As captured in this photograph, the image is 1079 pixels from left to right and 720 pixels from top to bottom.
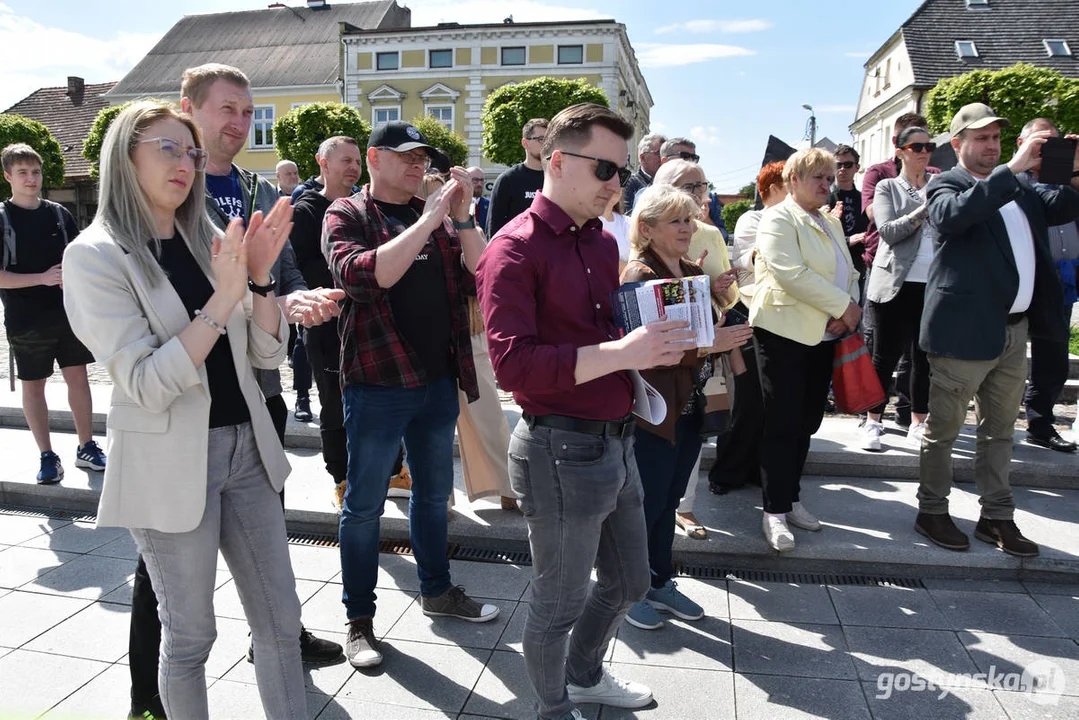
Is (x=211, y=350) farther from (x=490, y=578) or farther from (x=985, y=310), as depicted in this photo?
(x=985, y=310)

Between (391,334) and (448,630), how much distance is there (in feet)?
4.70

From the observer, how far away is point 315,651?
3184 millimetres

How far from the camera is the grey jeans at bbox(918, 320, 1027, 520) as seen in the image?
13.1ft

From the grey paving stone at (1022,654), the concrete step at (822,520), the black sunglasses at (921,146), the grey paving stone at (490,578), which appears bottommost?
the grey paving stone at (490,578)

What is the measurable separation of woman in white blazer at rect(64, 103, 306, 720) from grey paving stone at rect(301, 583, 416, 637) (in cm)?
125

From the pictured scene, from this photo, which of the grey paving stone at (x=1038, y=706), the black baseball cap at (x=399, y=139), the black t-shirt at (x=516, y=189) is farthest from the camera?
the black t-shirt at (x=516, y=189)

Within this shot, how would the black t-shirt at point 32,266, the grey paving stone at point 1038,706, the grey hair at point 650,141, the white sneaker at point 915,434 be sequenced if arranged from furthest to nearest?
1. the grey hair at point 650,141
2. the white sneaker at point 915,434
3. the black t-shirt at point 32,266
4. the grey paving stone at point 1038,706

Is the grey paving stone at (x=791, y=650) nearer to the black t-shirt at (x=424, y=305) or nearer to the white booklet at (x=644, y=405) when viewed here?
the white booklet at (x=644, y=405)

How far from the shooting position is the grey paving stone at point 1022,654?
3068 mm

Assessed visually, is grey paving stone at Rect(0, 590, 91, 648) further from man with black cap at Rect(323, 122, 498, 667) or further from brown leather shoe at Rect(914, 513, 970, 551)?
brown leather shoe at Rect(914, 513, 970, 551)

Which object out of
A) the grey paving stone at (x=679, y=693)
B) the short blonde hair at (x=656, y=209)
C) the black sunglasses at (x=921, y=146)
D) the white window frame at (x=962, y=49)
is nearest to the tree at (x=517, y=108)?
the white window frame at (x=962, y=49)

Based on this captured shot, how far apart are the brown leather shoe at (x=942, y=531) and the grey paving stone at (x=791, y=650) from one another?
3.53 ft

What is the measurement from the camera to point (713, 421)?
359 cm

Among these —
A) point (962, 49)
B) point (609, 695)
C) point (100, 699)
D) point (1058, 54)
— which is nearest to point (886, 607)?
point (609, 695)
